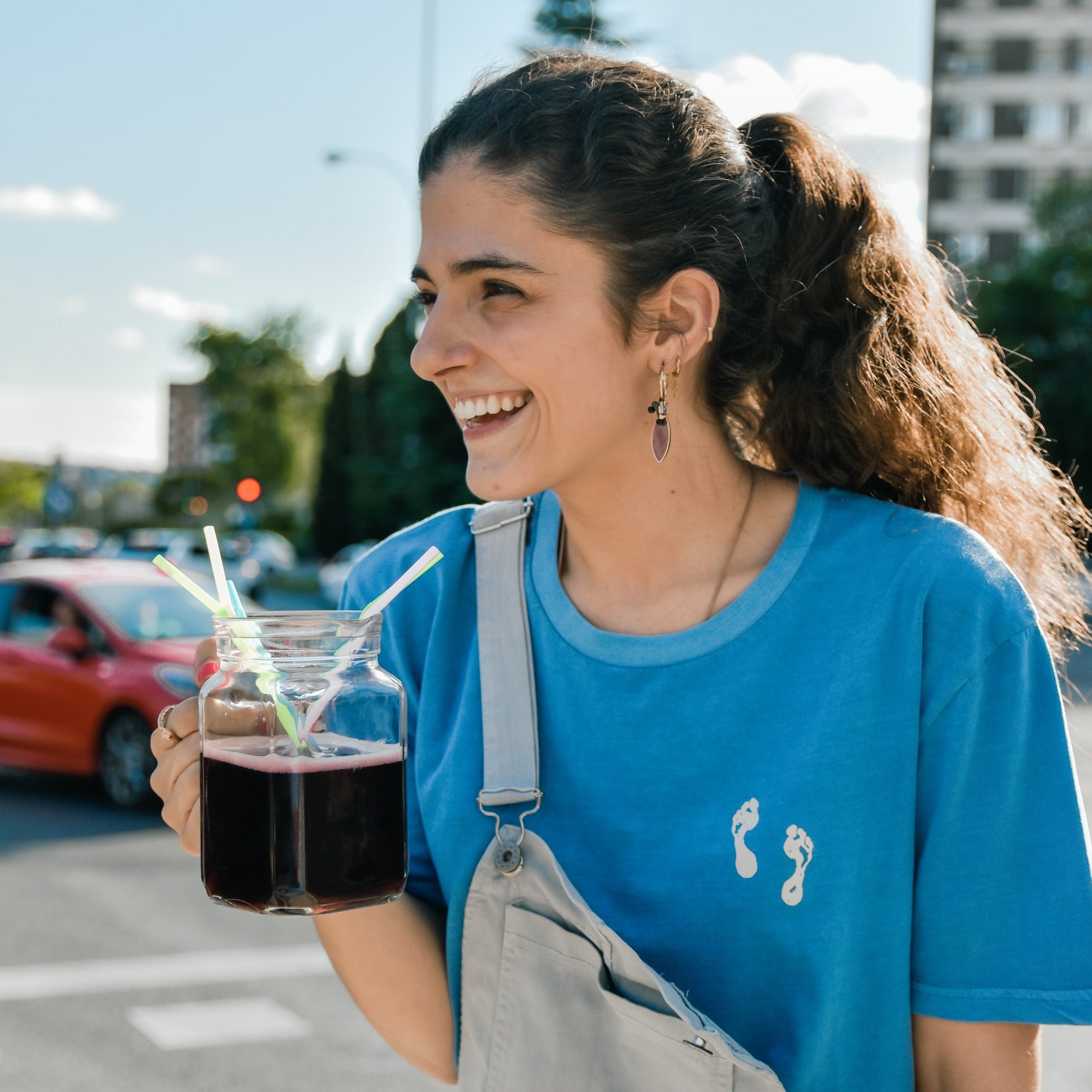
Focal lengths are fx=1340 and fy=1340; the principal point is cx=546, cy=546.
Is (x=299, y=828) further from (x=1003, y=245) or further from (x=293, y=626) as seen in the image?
(x=1003, y=245)

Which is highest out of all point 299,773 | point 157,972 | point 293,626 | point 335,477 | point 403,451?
point 403,451

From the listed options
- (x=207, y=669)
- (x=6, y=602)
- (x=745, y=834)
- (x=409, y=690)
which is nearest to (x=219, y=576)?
(x=207, y=669)

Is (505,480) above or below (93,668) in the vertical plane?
above

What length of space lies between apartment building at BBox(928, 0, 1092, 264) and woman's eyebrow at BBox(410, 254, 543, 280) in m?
58.7

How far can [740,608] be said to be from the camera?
6.71 ft

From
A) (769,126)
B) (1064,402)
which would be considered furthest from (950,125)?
(769,126)

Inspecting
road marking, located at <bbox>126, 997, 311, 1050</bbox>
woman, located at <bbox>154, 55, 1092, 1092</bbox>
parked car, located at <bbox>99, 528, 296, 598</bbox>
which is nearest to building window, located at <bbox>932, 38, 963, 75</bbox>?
parked car, located at <bbox>99, 528, 296, 598</bbox>

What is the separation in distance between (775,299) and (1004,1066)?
1.29m

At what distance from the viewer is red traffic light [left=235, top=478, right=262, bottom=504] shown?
58.3 ft

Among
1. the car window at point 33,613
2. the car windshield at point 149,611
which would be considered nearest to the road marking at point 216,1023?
the car windshield at point 149,611

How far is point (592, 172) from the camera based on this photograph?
7.07 feet

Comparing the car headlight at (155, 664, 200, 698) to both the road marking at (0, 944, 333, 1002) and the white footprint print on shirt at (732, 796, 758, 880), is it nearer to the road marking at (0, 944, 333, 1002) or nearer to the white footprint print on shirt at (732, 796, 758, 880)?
the road marking at (0, 944, 333, 1002)

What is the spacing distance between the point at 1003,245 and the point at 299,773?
199 feet

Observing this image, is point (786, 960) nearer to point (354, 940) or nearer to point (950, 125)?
point (354, 940)
